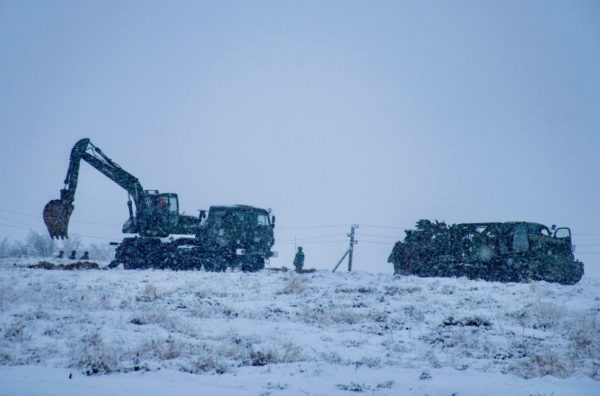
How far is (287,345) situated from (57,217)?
16.4 m

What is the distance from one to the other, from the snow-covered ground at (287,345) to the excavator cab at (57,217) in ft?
28.4

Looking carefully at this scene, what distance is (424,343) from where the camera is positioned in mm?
6359

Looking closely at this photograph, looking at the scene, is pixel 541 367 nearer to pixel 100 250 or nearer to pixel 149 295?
pixel 149 295

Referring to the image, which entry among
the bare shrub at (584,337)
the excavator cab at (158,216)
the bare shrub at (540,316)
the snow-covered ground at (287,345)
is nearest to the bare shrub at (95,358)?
the snow-covered ground at (287,345)

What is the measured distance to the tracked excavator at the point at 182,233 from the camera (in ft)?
67.4

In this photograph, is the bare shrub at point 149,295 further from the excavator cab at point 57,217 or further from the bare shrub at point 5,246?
the bare shrub at point 5,246

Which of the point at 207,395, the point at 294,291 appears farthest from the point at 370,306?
the point at 207,395

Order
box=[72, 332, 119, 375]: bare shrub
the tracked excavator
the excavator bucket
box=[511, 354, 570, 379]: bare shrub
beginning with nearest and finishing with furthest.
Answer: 1. box=[72, 332, 119, 375]: bare shrub
2. box=[511, 354, 570, 379]: bare shrub
3. the excavator bucket
4. the tracked excavator

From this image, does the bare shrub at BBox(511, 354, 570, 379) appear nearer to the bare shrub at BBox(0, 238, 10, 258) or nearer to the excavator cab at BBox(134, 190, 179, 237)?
the excavator cab at BBox(134, 190, 179, 237)

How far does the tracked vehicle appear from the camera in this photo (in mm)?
16703

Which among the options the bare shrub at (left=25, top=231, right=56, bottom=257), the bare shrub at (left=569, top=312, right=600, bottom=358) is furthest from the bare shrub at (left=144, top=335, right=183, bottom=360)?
the bare shrub at (left=25, top=231, right=56, bottom=257)

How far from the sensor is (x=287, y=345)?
18.6ft

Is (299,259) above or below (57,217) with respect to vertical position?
below

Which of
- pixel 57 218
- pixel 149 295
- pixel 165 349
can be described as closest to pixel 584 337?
pixel 165 349
